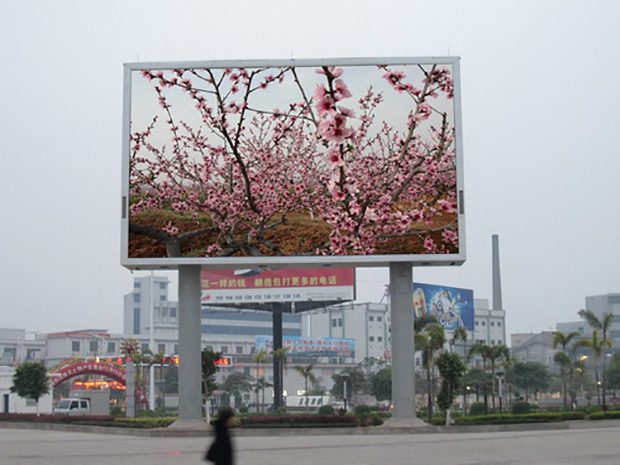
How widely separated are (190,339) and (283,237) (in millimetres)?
4717

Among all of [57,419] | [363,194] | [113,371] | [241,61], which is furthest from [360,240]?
[113,371]

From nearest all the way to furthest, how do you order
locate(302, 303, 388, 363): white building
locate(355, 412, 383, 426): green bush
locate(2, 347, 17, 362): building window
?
locate(355, 412, 383, 426): green bush, locate(2, 347, 17, 362): building window, locate(302, 303, 388, 363): white building

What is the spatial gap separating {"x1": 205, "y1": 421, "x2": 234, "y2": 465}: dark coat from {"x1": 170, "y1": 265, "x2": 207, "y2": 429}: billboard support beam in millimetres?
18459

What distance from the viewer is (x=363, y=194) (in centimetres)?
2908

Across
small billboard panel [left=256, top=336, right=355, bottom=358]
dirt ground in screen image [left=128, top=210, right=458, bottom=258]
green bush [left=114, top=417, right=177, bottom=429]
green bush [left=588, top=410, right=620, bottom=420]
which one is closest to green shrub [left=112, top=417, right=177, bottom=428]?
green bush [left=114, top=417, right=177, bottom=429]

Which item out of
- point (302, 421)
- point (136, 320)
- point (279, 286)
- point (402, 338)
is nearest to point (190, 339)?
point (302, 421)

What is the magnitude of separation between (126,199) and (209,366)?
24.8 feet

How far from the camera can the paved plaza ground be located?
58.9ft

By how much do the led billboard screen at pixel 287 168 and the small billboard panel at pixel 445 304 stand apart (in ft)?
146

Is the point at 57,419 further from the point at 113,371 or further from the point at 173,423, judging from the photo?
the point at 113,371

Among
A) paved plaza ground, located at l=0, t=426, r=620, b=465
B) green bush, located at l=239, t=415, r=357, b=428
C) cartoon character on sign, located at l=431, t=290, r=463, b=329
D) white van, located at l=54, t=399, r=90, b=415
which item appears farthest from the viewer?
cartoon character on sign, located at l=431, t=290, r=463, b=329

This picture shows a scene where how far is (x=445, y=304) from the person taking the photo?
7656cm

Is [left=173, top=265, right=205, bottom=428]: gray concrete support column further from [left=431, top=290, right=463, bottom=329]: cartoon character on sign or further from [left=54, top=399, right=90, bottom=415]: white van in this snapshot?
[left=431, top=290, right=463, bottom=329]: cartoon character on sign

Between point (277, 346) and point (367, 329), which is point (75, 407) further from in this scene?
point (367, 329)
